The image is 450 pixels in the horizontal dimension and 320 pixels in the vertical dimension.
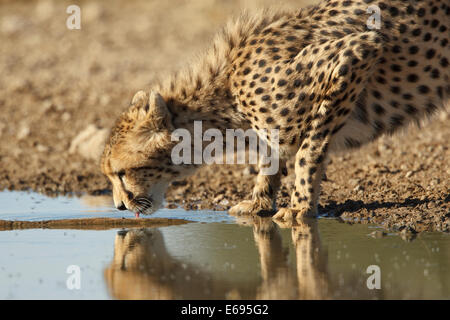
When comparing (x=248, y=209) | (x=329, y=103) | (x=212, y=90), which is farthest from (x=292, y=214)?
(x=212, y=90)

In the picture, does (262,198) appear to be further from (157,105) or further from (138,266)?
(138,266)

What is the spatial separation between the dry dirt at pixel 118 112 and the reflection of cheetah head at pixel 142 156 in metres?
0.45

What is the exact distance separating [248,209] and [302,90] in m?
1.00

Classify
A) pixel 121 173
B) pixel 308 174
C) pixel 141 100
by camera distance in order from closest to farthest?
pixel 308 174 < pixel 141 100 < pixel 121 173

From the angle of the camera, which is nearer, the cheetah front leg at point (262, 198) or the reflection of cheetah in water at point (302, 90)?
the reflection of cheetah in water at point (302, 90)

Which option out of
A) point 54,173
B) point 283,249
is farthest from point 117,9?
point 283,249

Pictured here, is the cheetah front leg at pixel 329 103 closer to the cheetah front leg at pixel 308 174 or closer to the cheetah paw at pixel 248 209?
the cheetah front leg at pixel 308 174

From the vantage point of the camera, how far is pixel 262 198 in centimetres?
607

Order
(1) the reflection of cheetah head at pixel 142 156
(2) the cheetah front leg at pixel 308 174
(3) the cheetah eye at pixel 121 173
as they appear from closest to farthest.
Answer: (2) the cheetah front leg at pixel 308 174, (1) the reflection of cheetah head at pixel 142 156, (3) the cheetah eye at pixel 121 173

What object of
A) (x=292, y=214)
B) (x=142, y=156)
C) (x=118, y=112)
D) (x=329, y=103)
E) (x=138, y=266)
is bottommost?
(x=138, y=266)

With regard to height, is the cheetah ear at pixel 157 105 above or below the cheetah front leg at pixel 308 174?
above

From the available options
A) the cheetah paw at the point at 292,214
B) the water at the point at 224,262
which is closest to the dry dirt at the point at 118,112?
the cheetah paw at the point at 292,214

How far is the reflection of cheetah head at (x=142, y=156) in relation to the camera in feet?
18.7
